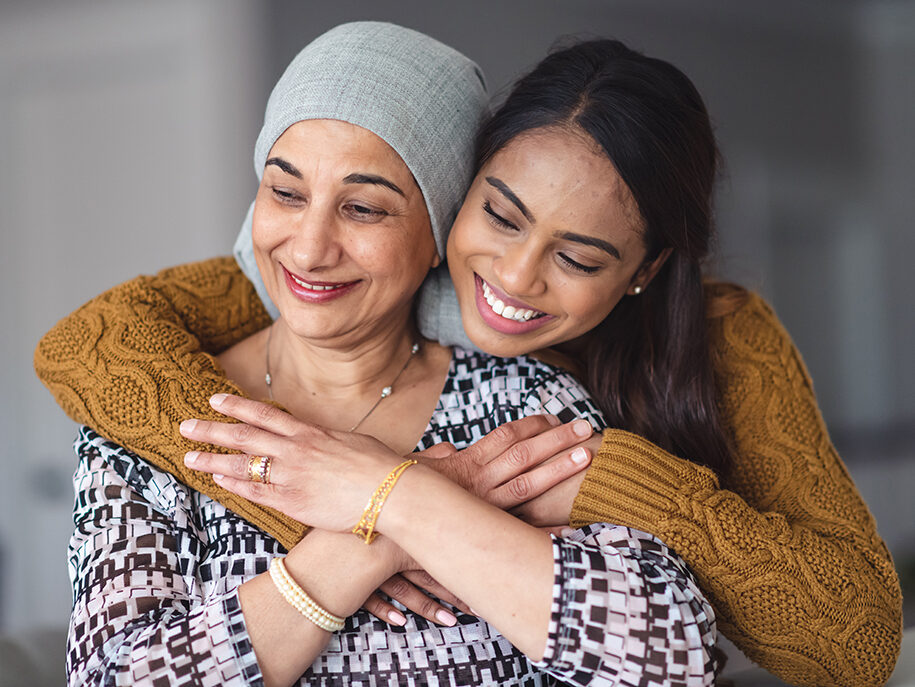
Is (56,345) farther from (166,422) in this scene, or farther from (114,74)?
(114,74)

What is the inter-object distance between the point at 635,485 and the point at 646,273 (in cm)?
50

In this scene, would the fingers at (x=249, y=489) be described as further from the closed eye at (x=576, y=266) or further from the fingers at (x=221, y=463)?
the closed eye at (x=576, y=266)

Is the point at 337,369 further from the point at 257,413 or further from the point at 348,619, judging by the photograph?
the point at 348,619

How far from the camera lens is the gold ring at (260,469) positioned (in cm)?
144

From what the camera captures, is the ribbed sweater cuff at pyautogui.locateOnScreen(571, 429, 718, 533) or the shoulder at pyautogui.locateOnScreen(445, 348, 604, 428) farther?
the shoulder at pyautogui.locateOnScreen(445, 348, 604, 428)

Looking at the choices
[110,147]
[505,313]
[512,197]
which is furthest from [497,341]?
[110,147]

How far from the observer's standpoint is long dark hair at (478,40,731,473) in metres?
1.60

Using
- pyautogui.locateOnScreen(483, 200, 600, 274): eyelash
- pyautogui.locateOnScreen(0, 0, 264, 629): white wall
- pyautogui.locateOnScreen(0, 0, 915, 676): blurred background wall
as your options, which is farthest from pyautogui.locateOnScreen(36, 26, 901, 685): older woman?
pyautogui.locateOnScreen(0, 0, 264, 629): white wall

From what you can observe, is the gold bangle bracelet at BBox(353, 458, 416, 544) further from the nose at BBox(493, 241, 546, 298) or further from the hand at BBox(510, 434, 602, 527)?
the nose at BBox(493, 241, 546, 298)

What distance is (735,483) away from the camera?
1784 millimetres

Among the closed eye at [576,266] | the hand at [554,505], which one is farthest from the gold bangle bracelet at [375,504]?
the closed eye at [576,266]

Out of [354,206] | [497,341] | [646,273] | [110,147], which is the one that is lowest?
[110,147]

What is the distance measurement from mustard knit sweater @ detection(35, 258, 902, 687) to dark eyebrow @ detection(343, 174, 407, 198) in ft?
1.37

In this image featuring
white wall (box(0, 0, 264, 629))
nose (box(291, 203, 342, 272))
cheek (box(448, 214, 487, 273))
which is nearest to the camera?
nose (box(291, 203, 342, 272))
